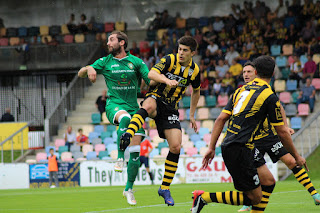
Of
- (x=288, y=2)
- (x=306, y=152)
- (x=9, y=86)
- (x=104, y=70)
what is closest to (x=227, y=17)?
(x=288, y=2)

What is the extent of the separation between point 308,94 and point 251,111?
16224 mm

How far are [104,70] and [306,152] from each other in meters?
13.3

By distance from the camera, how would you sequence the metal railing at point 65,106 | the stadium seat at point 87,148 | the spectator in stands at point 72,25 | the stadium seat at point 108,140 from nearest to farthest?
the stadium seat at point 87,148
the stadium seat at point 108,140
the metal railing at point 65,106
the spectator in stands at point 72,25

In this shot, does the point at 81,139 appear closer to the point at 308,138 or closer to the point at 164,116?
the point at 308,138

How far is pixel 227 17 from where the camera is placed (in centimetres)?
2680


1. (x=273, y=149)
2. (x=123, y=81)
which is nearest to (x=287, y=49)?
(x=273, y=149)

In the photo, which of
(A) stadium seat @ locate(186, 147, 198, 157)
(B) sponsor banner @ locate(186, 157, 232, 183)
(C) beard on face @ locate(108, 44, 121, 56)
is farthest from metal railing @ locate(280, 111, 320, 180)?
(C) beard on face @ locate(108, 44, 121, 56)

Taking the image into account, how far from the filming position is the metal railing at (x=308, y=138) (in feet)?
66.8

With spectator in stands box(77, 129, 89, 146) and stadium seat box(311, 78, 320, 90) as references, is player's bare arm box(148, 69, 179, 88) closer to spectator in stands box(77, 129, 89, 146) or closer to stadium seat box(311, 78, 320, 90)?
stadium seat box(311, 78, 320, 90)

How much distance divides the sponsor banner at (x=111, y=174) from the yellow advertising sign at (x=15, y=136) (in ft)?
16.4

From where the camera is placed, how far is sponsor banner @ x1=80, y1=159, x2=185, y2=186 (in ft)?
66.7

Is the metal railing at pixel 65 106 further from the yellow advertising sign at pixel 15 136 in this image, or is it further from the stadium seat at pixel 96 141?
the stadium seat at pixel 96 141

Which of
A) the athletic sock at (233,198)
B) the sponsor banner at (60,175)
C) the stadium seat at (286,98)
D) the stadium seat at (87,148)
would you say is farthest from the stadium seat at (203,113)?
the athletic sock at (233,198)

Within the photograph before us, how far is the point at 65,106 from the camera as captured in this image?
26.4 metres
